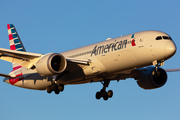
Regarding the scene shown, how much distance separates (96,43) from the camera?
34156 mm

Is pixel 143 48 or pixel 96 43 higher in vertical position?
pixel 96 43

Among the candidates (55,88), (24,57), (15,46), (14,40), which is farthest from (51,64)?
(14,40)

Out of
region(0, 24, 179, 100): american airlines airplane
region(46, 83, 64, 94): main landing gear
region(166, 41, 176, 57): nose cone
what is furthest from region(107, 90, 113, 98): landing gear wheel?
region(166, 41, 176, 57): nose cone

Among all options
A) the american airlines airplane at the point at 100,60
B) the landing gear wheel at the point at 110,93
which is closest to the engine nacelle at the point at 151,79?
the american airlines airplane at the point at 100,60

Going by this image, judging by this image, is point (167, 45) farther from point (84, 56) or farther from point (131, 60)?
point (84, 56)

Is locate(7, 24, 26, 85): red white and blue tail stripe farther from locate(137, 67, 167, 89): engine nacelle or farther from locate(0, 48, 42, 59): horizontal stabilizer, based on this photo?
locate(137, 67, 167, 89): engine nacelle

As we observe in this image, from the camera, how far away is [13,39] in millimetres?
45844

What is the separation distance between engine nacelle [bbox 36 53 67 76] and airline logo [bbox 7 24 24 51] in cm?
1418

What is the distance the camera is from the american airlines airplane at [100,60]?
97.2 feet

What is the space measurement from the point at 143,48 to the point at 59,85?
1047 cm

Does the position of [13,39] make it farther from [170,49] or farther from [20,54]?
[170,49]

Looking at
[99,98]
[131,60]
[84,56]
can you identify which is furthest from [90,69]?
[99,98]

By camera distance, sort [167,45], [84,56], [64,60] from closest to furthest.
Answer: [167,45] → [64,60] → [84,56]

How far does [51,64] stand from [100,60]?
15.7 ft
